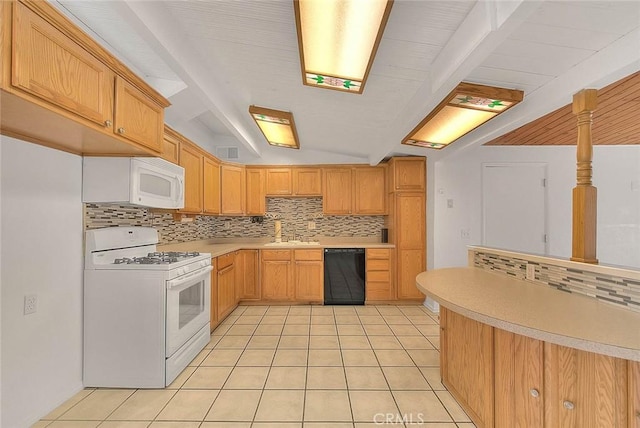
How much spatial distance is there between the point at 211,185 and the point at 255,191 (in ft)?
2.95

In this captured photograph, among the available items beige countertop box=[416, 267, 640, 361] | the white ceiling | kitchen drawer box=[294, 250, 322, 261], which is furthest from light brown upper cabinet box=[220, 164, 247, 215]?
beige countertop box=[416, 267, 640, 361]

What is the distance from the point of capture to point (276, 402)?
201 cm

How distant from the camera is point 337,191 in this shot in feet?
15.6

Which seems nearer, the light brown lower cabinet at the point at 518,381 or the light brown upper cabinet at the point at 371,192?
the light brown lower cabinet at the point at 518,381

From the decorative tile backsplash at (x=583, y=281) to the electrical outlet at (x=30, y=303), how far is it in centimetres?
325

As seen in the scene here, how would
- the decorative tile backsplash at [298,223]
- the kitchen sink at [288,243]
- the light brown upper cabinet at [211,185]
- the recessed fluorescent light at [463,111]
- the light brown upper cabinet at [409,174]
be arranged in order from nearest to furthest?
the recessed fluorescent light at [463,111] < the light brown upper cabinet at [211,185] < the light brown upper cabinet at [409,174] < the kitchen sink at [288,243] < the decorative tile backsplash at [298,223]

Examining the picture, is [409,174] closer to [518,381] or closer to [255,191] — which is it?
[255,191]

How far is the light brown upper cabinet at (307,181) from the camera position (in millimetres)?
4793

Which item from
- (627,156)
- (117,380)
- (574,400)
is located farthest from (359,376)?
(627,156)

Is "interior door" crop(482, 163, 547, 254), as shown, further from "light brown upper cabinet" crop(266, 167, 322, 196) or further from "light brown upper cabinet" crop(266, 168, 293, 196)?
"light brown upper cabinet" crop(266, 168, 293, 196)

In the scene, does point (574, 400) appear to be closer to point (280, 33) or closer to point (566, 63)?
point (566, 63)

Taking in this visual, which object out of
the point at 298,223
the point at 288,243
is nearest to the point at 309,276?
the point at 288,243

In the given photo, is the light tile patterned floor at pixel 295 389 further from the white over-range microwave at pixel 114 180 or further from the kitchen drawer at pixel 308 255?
the white over-range microwave at pixel 114 180

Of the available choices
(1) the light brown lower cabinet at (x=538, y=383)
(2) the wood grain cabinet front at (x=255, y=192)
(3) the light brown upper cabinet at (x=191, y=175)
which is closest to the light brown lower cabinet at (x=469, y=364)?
(1) the light brown lower cabinet at (x=538, y=383)
